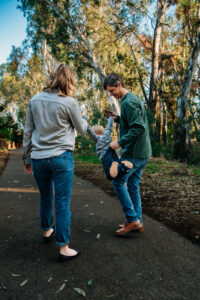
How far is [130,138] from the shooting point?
299cm

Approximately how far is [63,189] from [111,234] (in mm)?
1190

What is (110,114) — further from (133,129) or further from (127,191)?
(127,191)

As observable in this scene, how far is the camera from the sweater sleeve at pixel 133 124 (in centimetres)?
299

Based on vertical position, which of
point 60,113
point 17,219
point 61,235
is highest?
point 60,113

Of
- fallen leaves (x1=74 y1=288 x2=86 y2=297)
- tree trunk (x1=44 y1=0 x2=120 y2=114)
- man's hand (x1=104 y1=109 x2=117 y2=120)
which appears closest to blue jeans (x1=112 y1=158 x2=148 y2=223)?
man's hand (x1=104 y1=109 x2=117 y2=120)

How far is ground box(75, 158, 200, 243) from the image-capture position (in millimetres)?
3762

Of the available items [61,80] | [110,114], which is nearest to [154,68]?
[110,114]

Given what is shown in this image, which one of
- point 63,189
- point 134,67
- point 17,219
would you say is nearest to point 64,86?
point 63,189

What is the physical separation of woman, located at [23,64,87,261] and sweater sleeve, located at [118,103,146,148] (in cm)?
57

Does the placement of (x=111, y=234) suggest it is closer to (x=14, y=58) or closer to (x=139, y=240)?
(x=139, y=240)

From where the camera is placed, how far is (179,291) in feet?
7.07

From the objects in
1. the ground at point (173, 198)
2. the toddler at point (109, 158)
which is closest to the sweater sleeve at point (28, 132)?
the toddler at point (109, 158)

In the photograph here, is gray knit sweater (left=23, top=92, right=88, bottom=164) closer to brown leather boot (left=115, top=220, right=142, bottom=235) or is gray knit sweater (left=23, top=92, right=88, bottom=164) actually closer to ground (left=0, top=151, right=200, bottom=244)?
brown leather boot (left=115, top=220, right=142, bottom=235)

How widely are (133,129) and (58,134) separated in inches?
35.4
